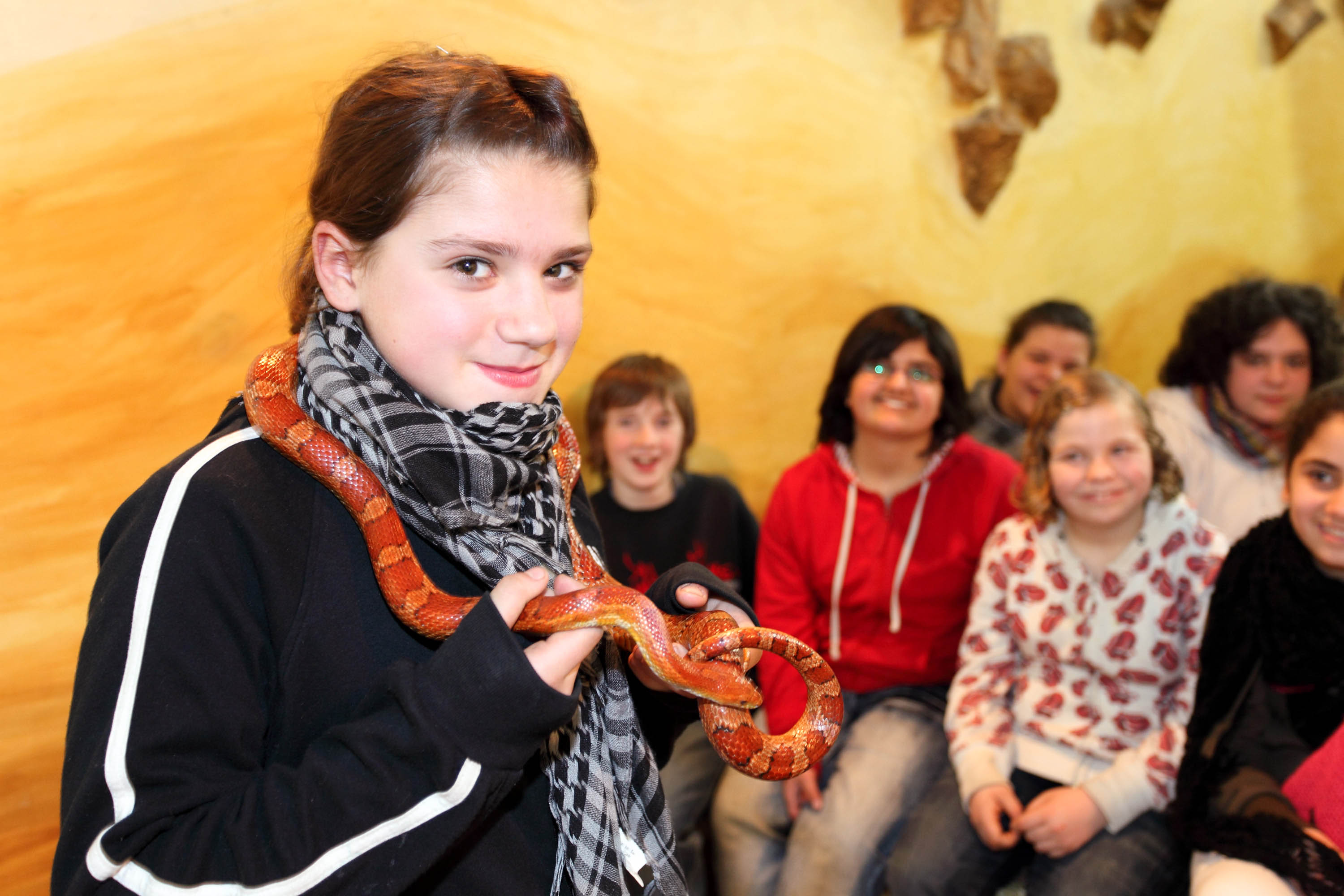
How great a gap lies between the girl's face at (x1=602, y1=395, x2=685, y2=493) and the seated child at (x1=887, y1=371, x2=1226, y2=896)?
111 centimetres

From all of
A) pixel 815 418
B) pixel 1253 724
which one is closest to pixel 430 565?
pixel 1253 724

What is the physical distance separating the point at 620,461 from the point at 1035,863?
172 centimetres

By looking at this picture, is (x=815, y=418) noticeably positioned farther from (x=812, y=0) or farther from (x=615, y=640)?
(x=615, y=640)

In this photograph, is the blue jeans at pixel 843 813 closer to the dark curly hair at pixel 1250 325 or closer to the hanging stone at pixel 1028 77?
the dark curly hair at pixel 1250 325

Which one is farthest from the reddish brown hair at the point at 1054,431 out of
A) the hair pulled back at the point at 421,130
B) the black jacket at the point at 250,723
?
the black jacket at the point at 250,723

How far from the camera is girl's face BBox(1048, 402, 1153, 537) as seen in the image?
2434mm

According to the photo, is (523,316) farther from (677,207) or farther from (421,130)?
(677,207)

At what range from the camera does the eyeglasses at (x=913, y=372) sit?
294 centimetres

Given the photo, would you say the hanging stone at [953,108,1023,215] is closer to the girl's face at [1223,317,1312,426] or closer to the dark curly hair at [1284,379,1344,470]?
the girl's face at [1223,317,1312,426]

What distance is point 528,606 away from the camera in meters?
1.16

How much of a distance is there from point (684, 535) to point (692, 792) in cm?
86

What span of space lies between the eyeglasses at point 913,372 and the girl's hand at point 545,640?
2.09m

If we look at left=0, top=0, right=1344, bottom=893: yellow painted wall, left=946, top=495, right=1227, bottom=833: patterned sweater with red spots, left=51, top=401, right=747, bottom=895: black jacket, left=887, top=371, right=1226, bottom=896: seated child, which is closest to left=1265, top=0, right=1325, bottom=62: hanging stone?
left=0, top=0, right=1344, bottom=893: yellow painted wall

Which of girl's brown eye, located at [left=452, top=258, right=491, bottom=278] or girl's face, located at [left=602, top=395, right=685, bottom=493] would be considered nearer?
girl's brown eye, located at [left=452, top=258, right=491, bottom=278]
